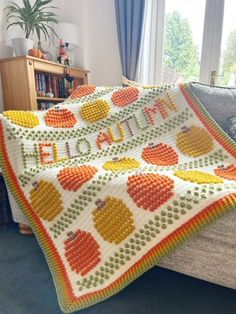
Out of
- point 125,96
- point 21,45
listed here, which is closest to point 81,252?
point 125,96

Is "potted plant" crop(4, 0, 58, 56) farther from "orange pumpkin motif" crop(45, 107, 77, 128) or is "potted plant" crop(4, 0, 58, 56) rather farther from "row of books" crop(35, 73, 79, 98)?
"orange pumpkin motif" crop(45, 107, 77, 128)

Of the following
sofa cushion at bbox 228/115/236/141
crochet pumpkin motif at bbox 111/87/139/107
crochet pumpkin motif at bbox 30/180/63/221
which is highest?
crochet pumpkin motif at bbox 111/87/139/107

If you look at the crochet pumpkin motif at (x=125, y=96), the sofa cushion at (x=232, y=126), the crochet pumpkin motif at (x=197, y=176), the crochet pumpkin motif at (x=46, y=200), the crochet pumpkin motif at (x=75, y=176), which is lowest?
the crochet pumpkin motif at (x=46, y=200)

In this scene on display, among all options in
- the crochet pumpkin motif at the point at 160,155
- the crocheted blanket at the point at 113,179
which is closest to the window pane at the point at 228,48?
the crocheted blanket at the point at 113,179

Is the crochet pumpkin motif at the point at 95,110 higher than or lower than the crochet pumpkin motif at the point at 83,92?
lower

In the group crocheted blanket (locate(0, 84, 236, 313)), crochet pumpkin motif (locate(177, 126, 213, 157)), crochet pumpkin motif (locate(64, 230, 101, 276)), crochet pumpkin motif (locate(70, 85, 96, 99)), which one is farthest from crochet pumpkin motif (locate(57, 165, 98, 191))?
crochet pumpkin motif (locate(70, 85, 96, 99))

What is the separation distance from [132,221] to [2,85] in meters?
1.69

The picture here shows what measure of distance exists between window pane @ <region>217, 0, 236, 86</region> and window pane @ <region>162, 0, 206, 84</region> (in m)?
0.18

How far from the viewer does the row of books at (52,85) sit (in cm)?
201

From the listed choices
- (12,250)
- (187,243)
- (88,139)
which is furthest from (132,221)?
(12,250)

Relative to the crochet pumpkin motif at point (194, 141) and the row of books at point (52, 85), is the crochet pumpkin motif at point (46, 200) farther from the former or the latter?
the row of books at point (52, 85)

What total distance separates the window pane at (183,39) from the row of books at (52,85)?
87cm

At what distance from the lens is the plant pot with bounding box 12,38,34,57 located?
182 centimetres

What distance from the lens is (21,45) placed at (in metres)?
1.83
